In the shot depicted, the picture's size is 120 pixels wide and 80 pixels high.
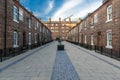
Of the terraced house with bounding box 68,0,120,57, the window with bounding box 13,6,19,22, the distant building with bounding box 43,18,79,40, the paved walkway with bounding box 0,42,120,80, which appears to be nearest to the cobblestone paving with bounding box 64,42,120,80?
the paved walkway with bounding box 0,42,120,80

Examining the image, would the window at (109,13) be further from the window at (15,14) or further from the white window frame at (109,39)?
the window at (15,14)

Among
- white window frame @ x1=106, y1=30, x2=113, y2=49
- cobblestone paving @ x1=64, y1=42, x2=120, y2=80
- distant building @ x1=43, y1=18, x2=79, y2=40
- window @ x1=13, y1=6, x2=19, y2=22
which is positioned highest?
distant building @ x1=43, y1=18, x2=79, y2=40

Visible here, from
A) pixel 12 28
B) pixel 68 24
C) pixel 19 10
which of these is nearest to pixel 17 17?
pixel 19 10

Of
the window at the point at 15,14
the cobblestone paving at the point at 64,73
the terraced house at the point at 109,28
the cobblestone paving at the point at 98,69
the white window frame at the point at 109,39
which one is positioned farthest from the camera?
the window at the point at 15,14

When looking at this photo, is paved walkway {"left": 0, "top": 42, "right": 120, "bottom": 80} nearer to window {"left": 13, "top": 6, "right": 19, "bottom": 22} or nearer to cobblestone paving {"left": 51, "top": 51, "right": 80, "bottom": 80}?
cobblestone paving {"left": 51, "top": 51, "right": 80, "bottom": 80}

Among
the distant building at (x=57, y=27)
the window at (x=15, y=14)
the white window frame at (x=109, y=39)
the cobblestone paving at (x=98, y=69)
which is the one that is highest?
the distant building at (x=57, y=27)

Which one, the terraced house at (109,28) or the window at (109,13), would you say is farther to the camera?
the window at (109,13)

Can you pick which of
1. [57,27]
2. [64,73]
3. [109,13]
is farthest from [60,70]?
[57,27]

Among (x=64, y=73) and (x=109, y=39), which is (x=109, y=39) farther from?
(x=64, y=73)

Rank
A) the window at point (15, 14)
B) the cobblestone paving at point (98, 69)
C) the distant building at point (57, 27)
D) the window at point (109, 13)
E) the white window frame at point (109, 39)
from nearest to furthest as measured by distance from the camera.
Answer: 1. the cobblestone paving at point (98, 69)
2. the white window frame at point (109, 39)
3. the window at point (109, 13)
4. the window at point (15, 14)
5. the distant building at point (57, 27)

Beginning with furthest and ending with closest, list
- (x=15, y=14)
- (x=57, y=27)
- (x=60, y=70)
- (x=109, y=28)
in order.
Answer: (x=57, y=27), (x=15, y=14), (x=109, y=28), (x=60, y=70)

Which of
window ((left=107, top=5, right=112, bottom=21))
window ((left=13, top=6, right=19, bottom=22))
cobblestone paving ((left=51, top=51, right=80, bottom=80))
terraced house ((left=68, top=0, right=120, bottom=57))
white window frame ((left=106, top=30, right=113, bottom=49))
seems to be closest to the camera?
cobblestone paving ((left=51, top=51, right=80, bottom=80))

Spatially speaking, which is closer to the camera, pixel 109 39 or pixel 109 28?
pixel 109 28

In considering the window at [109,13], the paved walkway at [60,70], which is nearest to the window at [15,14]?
the paved walkway at [60,70]
